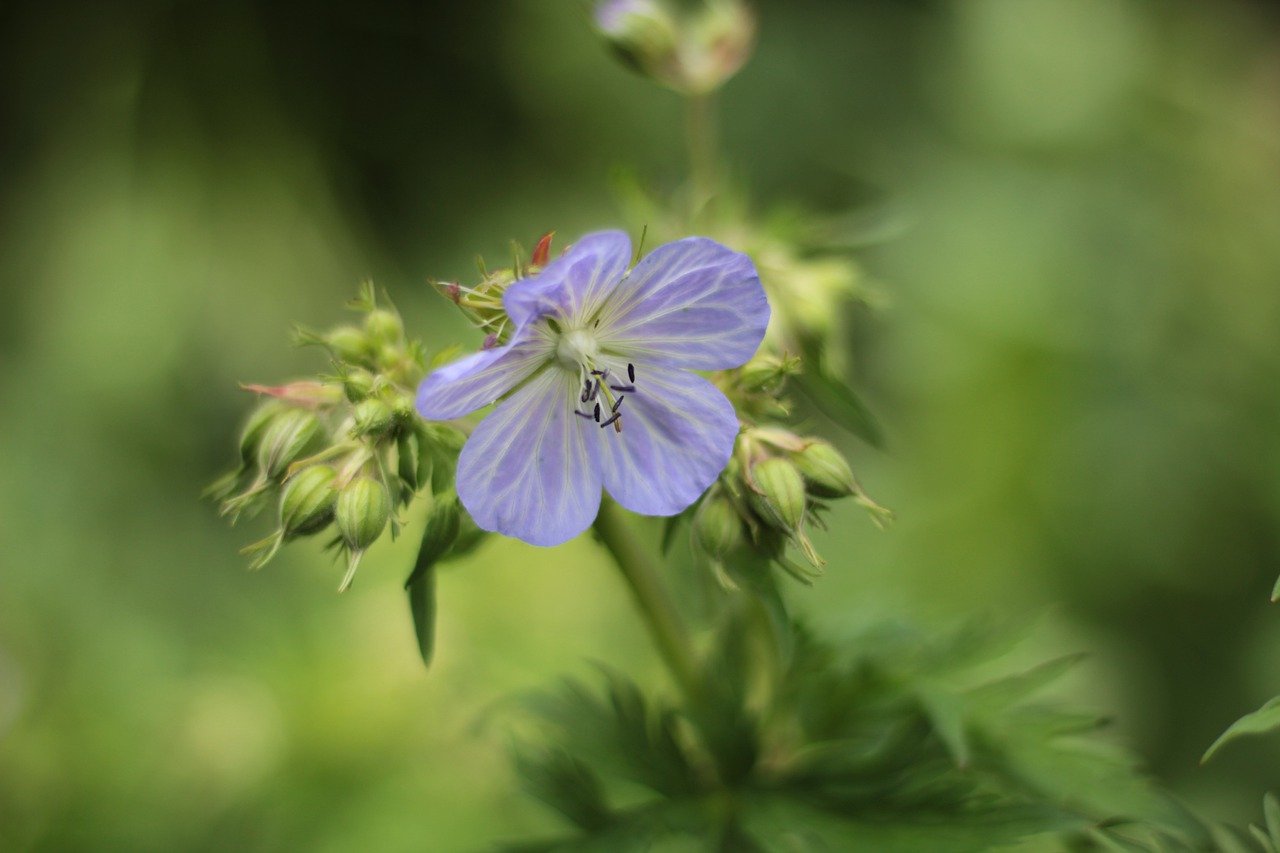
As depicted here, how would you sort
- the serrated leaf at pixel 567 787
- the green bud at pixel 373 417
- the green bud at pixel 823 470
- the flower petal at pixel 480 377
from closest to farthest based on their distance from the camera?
the flower petal at pixel 480 377 → the green bud at pixel 373 417 → the green bud at pixel 823 470 → the serrated leaf at pixel 567 787

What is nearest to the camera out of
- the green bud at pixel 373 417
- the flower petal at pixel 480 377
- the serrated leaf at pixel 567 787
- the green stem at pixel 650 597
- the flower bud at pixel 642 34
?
the flower petal at pixel 480 377

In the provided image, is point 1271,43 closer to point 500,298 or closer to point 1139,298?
point 1139,298

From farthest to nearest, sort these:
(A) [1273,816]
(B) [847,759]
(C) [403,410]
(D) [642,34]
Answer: (D) [642,34] < (B) [847,759] < (C) [403,410] < (A) [1273,816]

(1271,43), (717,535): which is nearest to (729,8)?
(717,535)

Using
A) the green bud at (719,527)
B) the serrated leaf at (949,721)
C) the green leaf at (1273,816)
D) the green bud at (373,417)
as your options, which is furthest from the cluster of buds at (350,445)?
the green leaf at (1273,816)

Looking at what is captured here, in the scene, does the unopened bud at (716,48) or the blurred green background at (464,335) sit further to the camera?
the blurred green background at (464,335)

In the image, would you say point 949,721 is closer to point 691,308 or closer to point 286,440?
point 691,308

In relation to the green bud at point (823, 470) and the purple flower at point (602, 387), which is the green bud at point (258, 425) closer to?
the purple flower at point (602, 387)

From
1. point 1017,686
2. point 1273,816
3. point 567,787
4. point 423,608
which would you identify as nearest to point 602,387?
point 423,608
